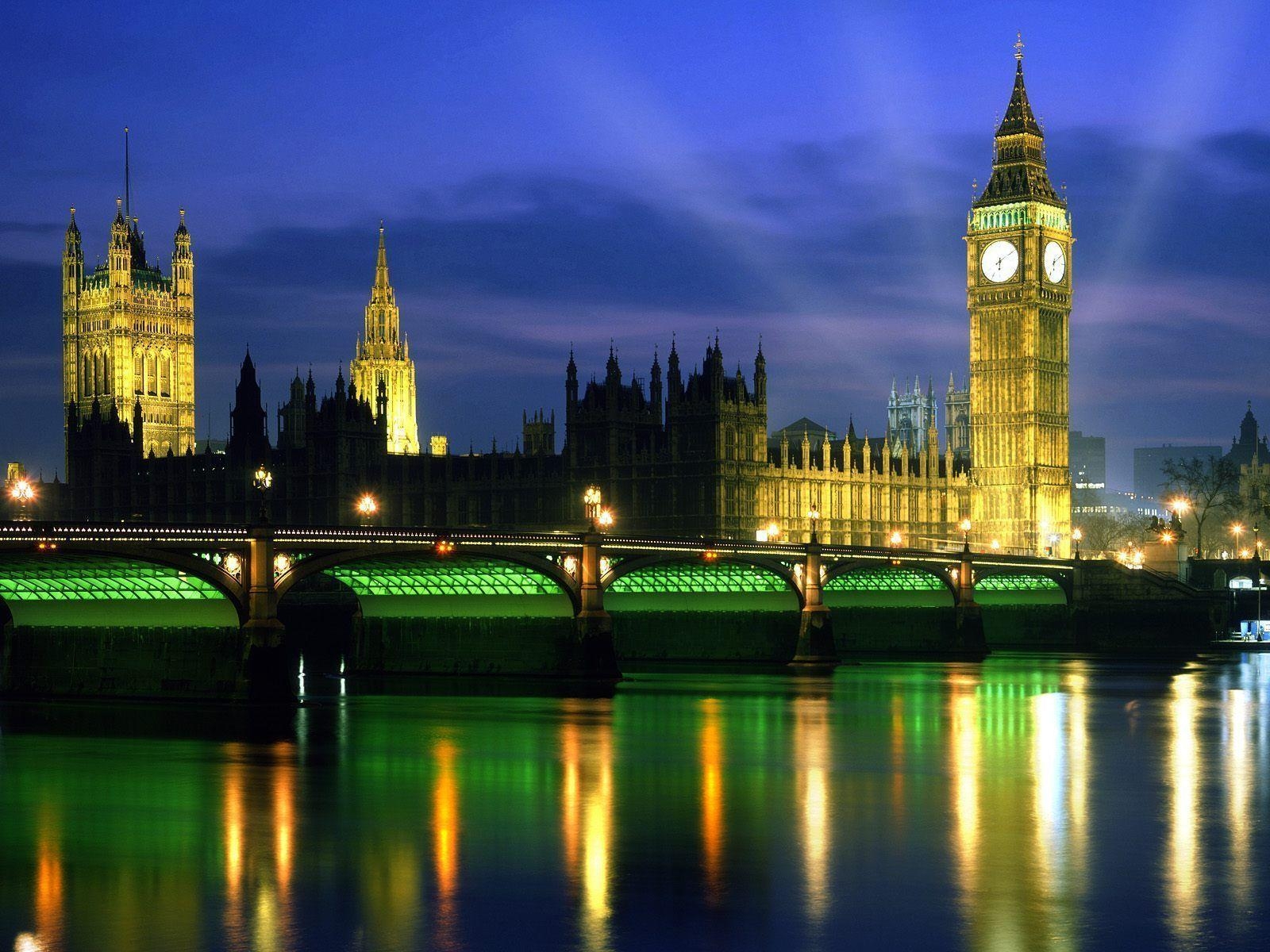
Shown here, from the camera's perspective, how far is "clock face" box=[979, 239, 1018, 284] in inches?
5768

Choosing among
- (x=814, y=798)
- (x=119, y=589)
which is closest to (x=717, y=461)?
(x=119, y=589)

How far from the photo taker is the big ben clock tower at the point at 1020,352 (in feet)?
472

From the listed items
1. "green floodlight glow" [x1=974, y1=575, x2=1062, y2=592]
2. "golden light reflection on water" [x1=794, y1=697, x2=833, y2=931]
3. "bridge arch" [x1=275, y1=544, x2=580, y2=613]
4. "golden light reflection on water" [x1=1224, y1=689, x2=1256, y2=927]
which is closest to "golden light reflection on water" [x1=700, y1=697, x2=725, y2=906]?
"golden light reflection on water" [x1=794, y1=697, x2=833, y2=931]

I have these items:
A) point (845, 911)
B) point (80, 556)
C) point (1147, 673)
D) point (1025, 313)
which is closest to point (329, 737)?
point (80, 556)

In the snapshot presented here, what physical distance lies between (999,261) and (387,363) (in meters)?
71.2

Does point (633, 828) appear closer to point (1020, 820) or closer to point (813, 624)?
point (1020, 820)

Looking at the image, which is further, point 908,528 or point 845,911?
point 908,528

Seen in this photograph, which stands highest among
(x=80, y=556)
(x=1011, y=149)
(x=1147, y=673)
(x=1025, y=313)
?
(x=1011, y=149)

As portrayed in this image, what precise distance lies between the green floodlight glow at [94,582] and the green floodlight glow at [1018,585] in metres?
62.5

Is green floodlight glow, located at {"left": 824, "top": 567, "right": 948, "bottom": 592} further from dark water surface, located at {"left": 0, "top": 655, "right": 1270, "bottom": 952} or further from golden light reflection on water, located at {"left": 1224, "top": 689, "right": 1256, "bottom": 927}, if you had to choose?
dark water surface, located at {"left": 0, "top": 655, "right": 1270, "bottom": 952}

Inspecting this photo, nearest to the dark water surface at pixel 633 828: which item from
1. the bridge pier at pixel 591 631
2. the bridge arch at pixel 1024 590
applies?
the bridge pier at pixel 591 631

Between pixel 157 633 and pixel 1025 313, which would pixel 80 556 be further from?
pixel 1025 313

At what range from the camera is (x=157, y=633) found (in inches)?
2554

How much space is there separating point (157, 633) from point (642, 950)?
4363cm
